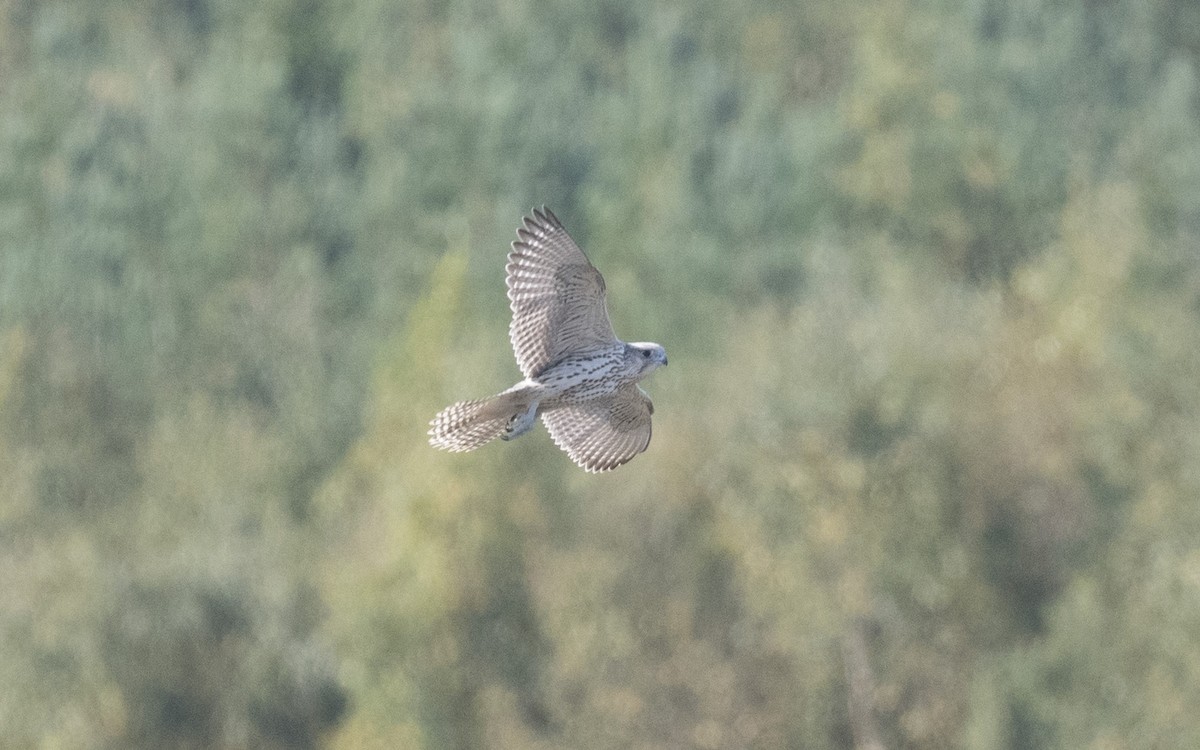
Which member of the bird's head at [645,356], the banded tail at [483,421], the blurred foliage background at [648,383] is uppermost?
the blurred foliage background at [648,383]

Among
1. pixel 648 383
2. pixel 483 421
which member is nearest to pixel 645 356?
pixel 483 421

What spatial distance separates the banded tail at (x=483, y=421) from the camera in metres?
12.6

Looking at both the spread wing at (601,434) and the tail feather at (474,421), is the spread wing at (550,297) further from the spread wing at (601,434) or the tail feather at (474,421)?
the spread wing at (601,434)

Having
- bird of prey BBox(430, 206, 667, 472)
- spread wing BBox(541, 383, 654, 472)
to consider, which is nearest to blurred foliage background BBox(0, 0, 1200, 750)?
spread wing BBox(541, 383, 654, 472)

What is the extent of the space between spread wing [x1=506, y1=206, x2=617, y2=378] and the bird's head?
0.15 m

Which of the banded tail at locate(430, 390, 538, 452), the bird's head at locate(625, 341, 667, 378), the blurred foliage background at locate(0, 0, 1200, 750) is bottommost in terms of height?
the banded tail at locate(430, 390, 538, 452)

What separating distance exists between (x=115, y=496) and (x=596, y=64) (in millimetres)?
33346

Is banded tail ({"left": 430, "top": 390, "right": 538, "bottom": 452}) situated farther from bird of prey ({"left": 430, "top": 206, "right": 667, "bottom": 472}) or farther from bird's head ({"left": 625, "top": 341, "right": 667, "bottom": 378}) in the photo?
bird's head ({"left": 625, "top": 341, "right": 667, "bottom": 378})

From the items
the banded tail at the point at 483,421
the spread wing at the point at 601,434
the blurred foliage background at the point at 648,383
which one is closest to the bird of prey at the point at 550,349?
the banded tail at the point at 483,421

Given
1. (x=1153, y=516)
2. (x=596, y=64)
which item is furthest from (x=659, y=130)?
(x=1153, y=516)

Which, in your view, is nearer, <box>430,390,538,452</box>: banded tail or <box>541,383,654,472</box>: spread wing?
<box>430,390,538,452</box>: banded tail

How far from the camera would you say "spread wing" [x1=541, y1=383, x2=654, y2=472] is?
13.5 m

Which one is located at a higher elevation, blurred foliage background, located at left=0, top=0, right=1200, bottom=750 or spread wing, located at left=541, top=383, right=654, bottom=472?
blurred foliage background, located at left=0, top=0, right=1200, bottom=750

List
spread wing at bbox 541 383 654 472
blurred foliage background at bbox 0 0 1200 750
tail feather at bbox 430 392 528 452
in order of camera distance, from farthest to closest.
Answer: blurred foliage background at bbox 0 0 1200 750, spread wing at bbox 541 383 654 472, tail feather at bbox 430 392 528 452
